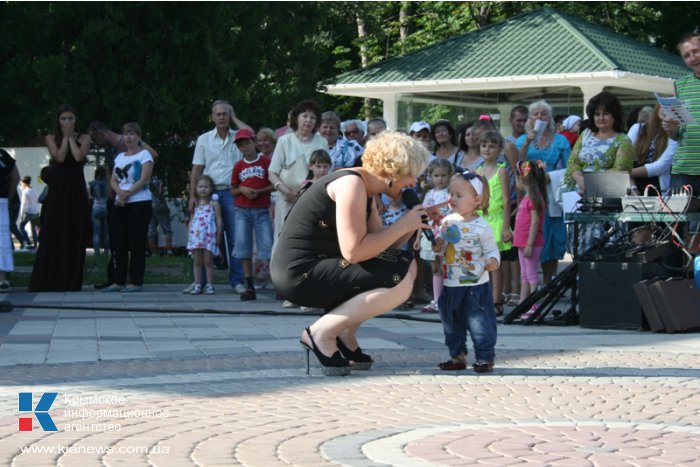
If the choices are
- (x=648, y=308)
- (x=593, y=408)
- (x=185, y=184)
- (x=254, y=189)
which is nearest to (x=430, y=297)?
(x=254, y=189)

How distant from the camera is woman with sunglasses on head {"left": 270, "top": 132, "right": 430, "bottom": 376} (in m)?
7.61

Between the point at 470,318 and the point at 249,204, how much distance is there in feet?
19.8

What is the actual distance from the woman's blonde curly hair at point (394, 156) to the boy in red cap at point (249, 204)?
19.7 ft

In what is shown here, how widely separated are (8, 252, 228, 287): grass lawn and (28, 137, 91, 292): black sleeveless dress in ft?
3.85

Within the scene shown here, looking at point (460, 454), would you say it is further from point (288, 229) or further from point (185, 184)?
point (185, 184)

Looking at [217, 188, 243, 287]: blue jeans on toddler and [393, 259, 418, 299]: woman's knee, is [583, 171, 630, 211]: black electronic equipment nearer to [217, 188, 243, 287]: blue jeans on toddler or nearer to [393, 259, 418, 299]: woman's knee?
[393, 259, 418, 299]: woman's knee

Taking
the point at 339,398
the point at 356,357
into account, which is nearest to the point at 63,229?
the point at 356,357

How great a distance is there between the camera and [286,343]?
9.81 meters

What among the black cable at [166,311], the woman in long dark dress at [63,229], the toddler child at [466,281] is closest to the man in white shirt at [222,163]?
the woman in long dark dress at [63,229]

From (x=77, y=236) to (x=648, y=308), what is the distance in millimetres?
7200

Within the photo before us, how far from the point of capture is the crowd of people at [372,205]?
779cm

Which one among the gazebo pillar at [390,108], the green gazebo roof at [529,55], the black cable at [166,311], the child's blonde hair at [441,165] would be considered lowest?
the black cable at [166,311]

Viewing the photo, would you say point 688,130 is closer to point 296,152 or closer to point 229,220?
point 296,152

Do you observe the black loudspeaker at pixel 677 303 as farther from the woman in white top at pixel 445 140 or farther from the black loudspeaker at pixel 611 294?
the woman in white top at pixel 445 140
